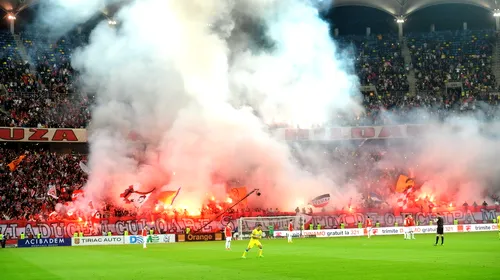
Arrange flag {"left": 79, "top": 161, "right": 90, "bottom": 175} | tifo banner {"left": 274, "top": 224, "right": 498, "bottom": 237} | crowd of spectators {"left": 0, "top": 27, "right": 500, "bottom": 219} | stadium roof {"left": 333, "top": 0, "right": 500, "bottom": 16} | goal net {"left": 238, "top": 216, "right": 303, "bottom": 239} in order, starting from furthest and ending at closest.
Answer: stadium roof {"left": 333, "top": 0, "right": 500, "bottom": 16}
flag {"left": 79, "top": 161, "right": 90, "bottom": 175}
crowd of spectators {"left": 0, "top": 27, "right": 500, "bottom": 219}
tifo banner {"left": 274, "top": 224, "right": 498, "bottom": 237}
goal net {"left": 238, "top": 216, "right": 303, "bottom": 239}

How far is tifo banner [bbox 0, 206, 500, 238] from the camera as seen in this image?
4603 cm

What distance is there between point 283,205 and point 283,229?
148 inches

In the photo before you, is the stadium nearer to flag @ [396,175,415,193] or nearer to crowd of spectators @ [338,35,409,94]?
flag @ [396,175,415,193]

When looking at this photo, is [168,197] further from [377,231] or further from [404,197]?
[404,197]

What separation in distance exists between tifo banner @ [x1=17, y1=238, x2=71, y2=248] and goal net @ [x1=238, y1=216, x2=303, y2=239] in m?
12.4

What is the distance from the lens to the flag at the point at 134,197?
50844mm

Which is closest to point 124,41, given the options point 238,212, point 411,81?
point 238,212

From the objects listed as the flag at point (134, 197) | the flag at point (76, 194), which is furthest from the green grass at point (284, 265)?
the flag at point (134, 197)

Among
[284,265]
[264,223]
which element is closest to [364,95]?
[264,223]

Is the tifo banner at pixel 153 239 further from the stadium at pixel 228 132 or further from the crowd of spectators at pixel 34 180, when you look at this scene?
the crowd of spectators at pixel 34 180

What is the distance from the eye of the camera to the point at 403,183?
55.9 metres

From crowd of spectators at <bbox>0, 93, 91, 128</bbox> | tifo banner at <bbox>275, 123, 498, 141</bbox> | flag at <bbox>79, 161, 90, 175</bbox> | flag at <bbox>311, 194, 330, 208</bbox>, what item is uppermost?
crowd of spectators at <bbox>0, 93, 91, 128</bbox>

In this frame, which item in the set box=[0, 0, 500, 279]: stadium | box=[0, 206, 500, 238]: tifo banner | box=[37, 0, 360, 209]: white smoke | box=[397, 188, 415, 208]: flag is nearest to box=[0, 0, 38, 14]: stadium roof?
box=[0, 0, 500, 279]: stadium

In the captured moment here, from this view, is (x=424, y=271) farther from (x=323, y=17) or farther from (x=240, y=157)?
(x=323, y=17)
